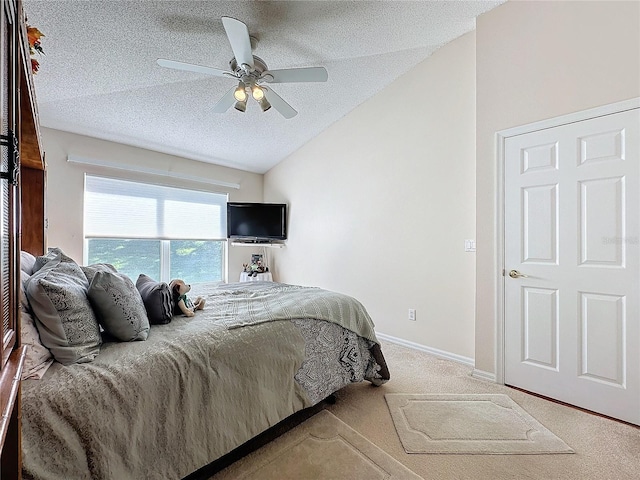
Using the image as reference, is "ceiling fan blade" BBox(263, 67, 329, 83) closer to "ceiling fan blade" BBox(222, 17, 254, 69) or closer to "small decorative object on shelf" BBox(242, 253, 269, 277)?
"ceiling fan blade" BBox(222, 17, 254, 69)

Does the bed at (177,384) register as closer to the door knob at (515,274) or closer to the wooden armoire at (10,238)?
the wooden armoire at (10,238)

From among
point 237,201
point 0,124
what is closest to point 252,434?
point 0,124

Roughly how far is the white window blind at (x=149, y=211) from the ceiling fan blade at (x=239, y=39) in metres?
2.66

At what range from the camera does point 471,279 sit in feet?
9.59

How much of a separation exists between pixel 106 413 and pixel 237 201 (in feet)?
13.9

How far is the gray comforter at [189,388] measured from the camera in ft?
3.49

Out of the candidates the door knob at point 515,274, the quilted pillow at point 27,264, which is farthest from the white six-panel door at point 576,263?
the quilted pillow at point 27,264

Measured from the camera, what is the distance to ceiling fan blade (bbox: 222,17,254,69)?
1838 mm

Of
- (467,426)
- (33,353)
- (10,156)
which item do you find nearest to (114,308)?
(33,353)

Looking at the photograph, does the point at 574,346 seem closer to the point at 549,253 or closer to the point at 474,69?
the point at 549,253

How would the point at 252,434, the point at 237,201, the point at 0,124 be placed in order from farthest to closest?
the point at 237,201 < the point at 252,434 < the point at 0,124

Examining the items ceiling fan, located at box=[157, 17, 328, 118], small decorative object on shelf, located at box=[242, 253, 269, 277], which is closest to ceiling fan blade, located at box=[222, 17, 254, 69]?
ceiling fan, located at box=[157, 17, 328, 118]

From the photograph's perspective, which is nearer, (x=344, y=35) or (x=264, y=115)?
(x=344, y=35)

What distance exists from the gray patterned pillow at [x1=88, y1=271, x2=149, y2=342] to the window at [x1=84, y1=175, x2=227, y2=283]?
2.83m
